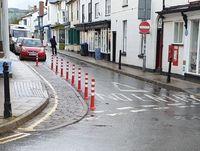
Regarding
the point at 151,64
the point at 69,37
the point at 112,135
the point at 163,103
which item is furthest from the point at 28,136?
the point at 69,37

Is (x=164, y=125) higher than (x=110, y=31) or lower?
lower

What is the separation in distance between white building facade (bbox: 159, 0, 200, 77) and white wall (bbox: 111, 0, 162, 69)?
1874mm

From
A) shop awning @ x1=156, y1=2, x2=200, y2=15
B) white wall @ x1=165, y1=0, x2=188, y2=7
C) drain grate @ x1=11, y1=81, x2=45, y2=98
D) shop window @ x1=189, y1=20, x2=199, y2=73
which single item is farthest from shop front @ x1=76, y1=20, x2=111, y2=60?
drain grate @ x1=11, y1=81, x2=45, y2=98

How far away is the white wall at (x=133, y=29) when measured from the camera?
2472 cm

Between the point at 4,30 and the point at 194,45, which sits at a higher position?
the point at 4,30

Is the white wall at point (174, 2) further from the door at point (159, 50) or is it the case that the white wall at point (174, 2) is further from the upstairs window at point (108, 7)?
the upstairs window at point (108, 7)

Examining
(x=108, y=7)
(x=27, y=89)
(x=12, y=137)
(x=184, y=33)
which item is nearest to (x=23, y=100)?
(x=27, y=89)

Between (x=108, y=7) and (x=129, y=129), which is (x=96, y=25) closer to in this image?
(x=108, y=7)

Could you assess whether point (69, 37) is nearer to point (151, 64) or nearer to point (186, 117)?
point (151, 64)

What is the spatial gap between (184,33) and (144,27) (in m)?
3.64

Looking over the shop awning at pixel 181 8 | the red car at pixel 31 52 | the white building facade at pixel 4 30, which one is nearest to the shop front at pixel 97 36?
the red car at pixel 31 52

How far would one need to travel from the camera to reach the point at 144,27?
2398 centimetres

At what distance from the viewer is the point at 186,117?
10992 millimetres

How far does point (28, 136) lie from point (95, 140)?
137 cm
